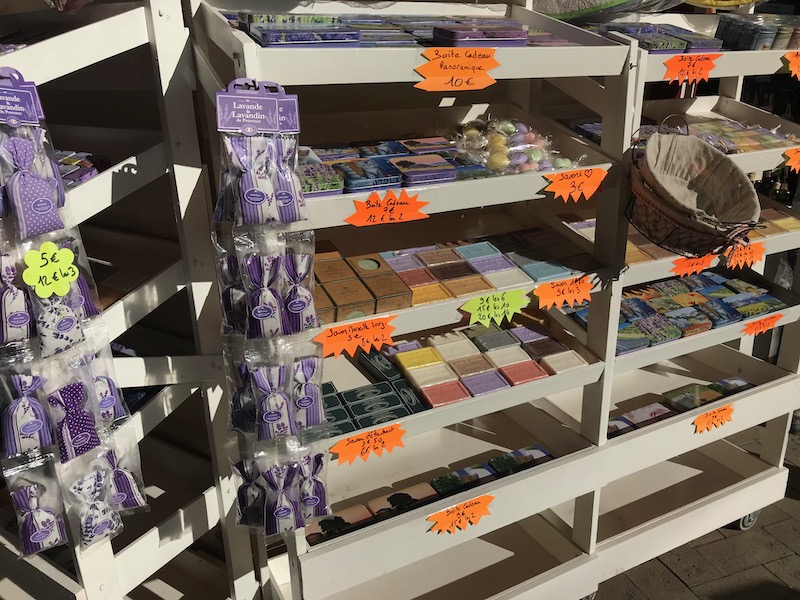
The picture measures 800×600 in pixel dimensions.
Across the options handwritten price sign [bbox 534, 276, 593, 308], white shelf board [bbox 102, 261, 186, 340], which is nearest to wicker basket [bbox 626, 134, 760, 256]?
handwritten price sign [bbox 534, 276, 593, 308]

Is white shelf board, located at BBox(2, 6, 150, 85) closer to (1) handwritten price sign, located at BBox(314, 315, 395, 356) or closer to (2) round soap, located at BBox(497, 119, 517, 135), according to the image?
(1) handwritten price sign, located at BBox(314, 315, 395, 356)

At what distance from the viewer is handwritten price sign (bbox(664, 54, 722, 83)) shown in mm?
1561

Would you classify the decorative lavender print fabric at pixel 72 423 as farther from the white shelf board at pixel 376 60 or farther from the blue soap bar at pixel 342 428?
the white shelf board at pixel 376 60

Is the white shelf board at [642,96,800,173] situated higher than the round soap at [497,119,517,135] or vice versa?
the round soap at [497,119,517,135]

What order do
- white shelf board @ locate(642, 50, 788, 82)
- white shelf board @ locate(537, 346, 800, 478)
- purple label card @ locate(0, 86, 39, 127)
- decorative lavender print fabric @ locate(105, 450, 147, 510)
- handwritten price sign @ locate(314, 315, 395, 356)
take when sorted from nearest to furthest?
purple label card @ locate(0, 86, 39, 127), decorative lavender print fabric @ locate(105, 450, 147, 510), handwritten price sign @ locate(314, 315, 395, 356), white shelf board @ locate(642, 50, 788, 82), white shelf board @ locate(537, 346, 800, 478)

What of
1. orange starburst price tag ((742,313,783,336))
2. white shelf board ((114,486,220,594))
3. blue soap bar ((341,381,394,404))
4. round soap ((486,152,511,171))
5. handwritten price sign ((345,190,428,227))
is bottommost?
white shelf board ((114,486,220,594))

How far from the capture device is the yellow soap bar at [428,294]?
147cm

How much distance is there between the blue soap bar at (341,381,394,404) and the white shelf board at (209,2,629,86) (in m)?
0.75

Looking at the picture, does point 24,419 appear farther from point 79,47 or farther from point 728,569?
point 728,569

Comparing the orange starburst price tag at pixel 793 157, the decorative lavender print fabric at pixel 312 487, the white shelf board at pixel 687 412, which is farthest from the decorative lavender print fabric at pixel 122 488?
the orange starburst price tag at pixel 793 157

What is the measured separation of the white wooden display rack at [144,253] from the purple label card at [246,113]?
31cm

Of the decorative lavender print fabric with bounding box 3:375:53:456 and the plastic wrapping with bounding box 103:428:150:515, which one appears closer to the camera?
the decorative lavender print fabric with bounding box 3:375:53:456

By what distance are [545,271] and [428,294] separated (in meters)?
0.31

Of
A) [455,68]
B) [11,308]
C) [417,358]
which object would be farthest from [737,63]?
[11,308]
